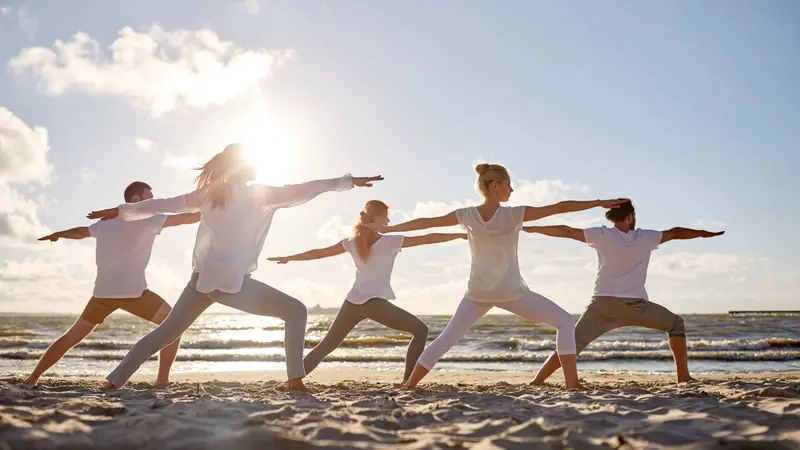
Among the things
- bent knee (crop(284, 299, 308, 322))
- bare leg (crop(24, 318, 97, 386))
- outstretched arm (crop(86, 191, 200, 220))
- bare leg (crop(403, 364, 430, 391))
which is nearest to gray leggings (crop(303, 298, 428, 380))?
bare leg (crop(403, 364, 430, 391))

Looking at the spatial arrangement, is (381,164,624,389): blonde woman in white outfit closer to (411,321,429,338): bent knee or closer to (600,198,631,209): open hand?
(600,198,631,209): open hand

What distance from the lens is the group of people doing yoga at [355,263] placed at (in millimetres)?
5016

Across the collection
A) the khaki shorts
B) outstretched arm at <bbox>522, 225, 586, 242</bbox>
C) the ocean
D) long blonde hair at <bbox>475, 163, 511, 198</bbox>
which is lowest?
the ocean

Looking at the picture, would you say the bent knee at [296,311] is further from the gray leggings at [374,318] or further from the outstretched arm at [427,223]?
the gray leggings at [374,318]

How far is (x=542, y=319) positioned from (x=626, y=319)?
3.61 ft

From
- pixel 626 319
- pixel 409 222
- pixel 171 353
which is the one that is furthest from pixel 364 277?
pixel 626 319

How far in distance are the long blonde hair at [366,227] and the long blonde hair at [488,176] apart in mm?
1182

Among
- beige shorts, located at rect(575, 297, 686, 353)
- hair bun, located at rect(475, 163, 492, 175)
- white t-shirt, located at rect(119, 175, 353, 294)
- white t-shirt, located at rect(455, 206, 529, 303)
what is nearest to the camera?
white t-shirt, located at rect(119, 175, 353, 294)

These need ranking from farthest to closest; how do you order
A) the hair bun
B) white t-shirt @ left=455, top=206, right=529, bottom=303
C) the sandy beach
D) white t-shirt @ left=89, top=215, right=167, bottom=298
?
1. white t-shirt @ left=89, top=215, right=167, bottom=298
2. the hair bun
3. white t-shirt @ left=455, top=206, right=529, bottom=303
4. the sandy beach

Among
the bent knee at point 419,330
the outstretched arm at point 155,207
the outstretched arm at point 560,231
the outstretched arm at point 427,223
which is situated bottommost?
the bent knee at point 419,330

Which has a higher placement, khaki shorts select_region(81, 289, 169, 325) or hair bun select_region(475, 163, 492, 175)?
hair bun select_region(475, 163, 492, 175)

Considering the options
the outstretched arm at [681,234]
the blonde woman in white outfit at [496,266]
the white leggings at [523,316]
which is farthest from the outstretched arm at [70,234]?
the outstretched arm at [681,234]

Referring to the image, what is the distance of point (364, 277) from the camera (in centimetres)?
646

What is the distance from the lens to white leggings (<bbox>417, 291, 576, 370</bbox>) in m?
5.40
